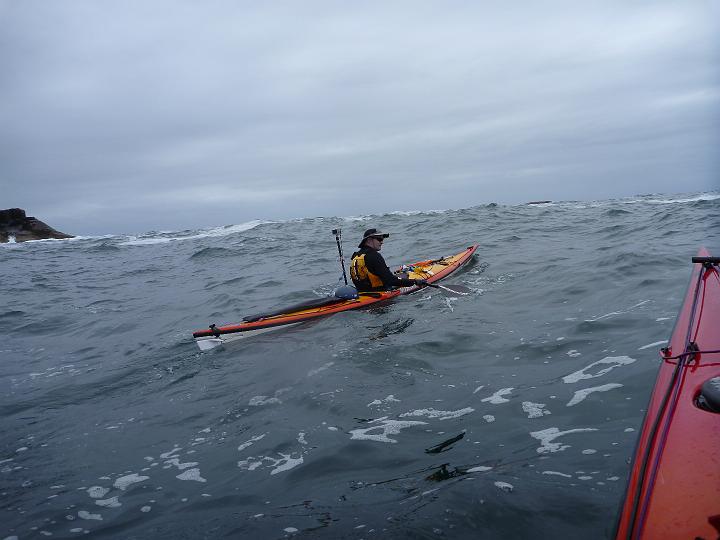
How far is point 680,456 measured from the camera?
6.56ft

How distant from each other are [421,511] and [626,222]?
16854mm

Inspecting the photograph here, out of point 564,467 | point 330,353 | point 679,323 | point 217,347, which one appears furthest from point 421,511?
point 217,347

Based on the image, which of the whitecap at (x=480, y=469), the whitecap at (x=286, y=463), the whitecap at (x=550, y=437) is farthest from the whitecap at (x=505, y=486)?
the whitecap at (x=286, y=463)

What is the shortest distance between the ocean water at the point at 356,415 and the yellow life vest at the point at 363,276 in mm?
597

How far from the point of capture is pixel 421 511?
8.38ft

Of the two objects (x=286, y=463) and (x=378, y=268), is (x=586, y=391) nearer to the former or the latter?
(x=286, y=463)

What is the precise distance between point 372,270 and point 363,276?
21cm

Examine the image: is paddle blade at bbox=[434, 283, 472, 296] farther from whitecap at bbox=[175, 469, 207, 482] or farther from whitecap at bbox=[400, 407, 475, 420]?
whitecap at bbox=[175, 469, 207, 482]

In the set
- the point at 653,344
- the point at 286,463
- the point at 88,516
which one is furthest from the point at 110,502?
the point at 653,344

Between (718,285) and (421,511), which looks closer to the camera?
(421,511)

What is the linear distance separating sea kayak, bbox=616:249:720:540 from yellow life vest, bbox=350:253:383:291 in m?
→ 5.25

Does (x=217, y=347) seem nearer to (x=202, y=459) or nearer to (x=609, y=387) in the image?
(x=202, y=459)

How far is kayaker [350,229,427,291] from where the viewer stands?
790cm

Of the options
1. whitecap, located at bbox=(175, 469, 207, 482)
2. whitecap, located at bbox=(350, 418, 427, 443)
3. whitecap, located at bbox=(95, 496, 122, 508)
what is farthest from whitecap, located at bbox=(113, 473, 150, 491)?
whitecap, located at bbox=(350, 418, 427, 443)
